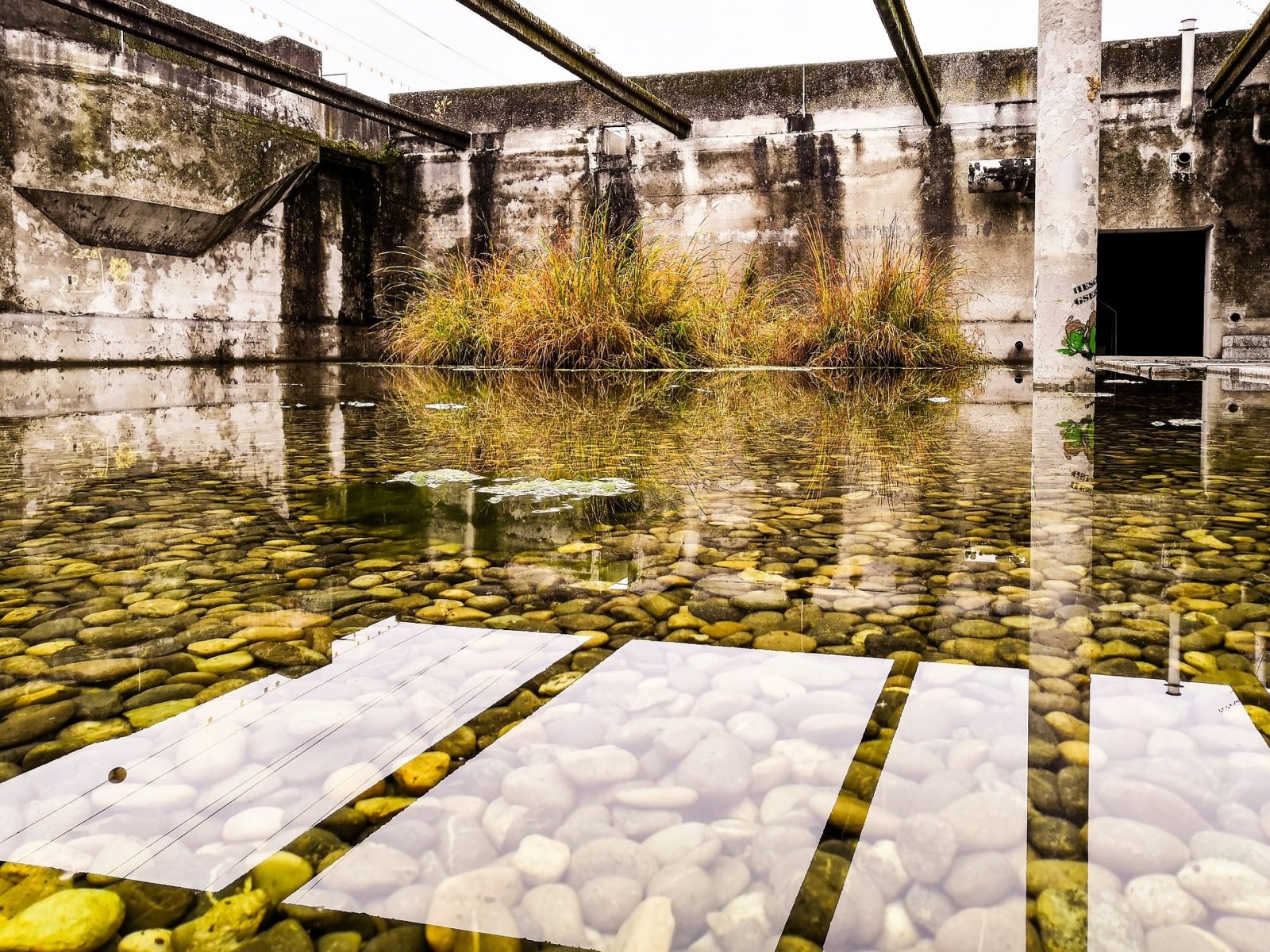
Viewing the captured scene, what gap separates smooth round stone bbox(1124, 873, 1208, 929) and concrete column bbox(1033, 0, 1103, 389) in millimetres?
4017

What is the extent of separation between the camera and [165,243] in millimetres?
6594

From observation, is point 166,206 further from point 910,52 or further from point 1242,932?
point 1242,932

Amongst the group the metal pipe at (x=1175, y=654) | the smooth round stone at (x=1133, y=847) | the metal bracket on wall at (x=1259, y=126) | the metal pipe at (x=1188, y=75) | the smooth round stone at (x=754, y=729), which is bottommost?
the smooth round stone at (x=1133, y=847)

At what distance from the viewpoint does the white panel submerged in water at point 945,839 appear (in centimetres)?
38

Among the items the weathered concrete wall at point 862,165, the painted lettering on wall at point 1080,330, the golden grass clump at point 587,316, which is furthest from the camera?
the weathered concrete wall at point 862,165

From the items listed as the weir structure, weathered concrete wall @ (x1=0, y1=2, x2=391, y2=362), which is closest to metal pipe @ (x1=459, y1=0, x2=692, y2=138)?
the weir structure

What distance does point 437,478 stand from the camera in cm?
160

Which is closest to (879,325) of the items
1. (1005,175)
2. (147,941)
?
(1005,175)

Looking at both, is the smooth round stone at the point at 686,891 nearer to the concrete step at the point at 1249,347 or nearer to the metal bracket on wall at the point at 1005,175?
the metal bracket on wall at the point at 1005,175

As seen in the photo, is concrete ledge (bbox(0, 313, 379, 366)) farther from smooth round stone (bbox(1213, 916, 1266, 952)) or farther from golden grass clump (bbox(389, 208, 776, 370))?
smooth round stone (bbox(1213, 916, 1266, 952))

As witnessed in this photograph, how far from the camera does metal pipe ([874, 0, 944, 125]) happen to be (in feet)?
14.1

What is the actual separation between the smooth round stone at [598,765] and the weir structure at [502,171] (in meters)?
4.83

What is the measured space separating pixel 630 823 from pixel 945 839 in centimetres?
16

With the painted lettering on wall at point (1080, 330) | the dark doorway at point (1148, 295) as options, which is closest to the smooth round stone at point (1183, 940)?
the painted lettering on wall at point (1080, 330)
